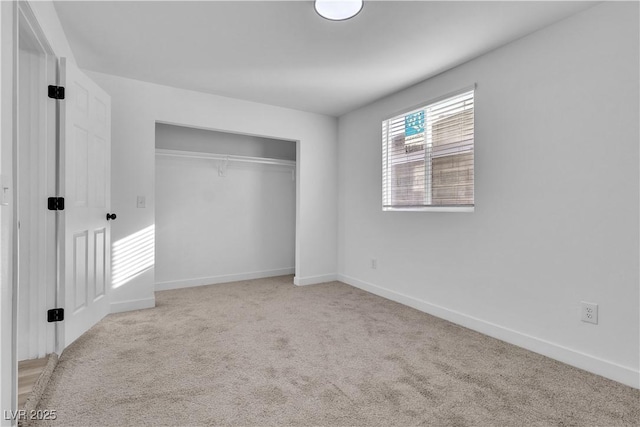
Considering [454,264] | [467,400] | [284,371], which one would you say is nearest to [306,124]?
[454,264]

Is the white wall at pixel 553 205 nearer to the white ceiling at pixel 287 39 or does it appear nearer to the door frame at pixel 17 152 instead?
the white ceiling at pixel 287 39

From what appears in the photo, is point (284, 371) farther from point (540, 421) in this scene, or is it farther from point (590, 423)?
point (590, 423)

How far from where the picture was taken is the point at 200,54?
2.74m

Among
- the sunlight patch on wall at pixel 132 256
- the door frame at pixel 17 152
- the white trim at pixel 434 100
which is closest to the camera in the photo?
the door frame at pixel 17 152

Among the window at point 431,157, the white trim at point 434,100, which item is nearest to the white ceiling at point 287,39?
the white trim at point 434,100

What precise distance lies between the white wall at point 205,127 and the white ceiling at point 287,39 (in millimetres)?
232

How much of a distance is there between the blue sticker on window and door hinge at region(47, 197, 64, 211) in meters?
3.09

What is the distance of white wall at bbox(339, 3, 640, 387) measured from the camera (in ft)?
6.40

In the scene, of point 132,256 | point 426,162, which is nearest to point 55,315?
point 132,256

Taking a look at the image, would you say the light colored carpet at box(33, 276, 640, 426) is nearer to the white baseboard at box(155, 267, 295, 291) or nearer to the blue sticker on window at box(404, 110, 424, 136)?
the white baseboard at box(155, 267, 295, 291)

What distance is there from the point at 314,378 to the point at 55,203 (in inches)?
79.0

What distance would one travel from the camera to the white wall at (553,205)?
1952mm

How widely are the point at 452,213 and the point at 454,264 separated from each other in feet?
1.54

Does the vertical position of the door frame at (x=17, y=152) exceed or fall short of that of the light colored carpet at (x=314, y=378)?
it exceeds it
